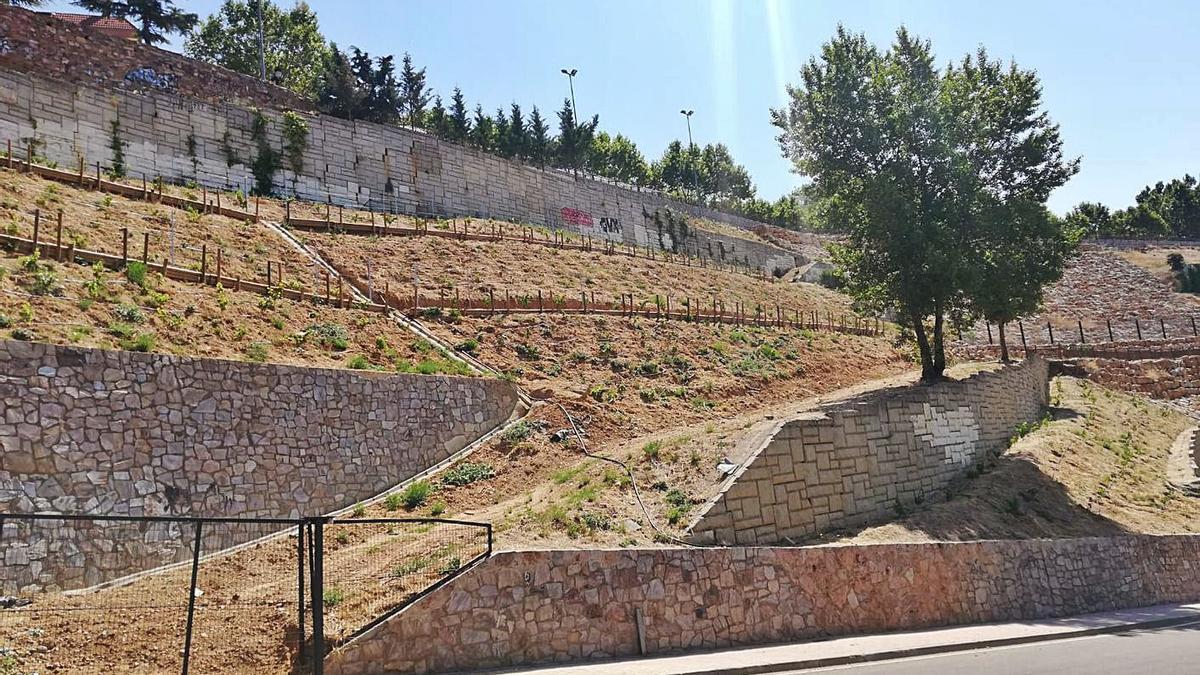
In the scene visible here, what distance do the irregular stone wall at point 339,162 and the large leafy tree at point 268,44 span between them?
20.8 m

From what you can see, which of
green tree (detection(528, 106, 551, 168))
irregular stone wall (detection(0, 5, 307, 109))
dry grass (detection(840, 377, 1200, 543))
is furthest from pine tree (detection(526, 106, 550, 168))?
dry grass (detection(840, 377, 1200, 543))

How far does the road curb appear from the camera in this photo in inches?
379

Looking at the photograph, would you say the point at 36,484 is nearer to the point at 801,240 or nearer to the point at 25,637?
the point at 25,637

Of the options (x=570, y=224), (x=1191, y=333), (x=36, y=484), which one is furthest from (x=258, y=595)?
(x=1191, y=333)

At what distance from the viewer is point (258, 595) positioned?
10.2 metres

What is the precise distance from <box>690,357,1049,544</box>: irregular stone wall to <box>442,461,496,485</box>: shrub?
6.05m

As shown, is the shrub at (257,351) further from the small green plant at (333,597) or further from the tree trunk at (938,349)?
the tree trunk at (938,349)

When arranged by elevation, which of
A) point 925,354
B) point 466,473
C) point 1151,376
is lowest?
point 466,473

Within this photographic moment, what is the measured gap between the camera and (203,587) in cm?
1107

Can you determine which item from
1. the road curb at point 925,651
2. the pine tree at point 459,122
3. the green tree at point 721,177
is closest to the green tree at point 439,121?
the pine tree at point 459,122

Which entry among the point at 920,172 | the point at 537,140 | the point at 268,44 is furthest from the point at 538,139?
the point at 920,172

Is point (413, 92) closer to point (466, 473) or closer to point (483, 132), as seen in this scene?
point (483, 132)

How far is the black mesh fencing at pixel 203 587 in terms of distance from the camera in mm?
8156

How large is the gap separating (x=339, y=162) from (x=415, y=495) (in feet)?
84.2
